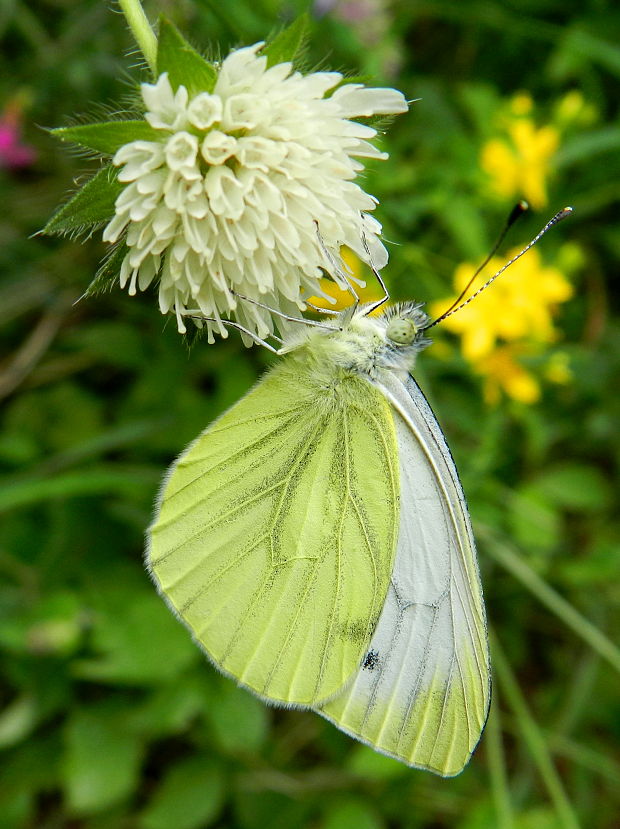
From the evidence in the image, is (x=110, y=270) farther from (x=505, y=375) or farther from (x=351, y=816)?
(x=351, y=816)

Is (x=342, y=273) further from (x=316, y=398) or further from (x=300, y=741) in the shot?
(x=300, y=741)

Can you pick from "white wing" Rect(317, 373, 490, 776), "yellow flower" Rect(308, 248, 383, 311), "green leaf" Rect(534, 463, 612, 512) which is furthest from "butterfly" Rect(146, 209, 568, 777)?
"green leaf" Rect(534, 463, 612, 512)

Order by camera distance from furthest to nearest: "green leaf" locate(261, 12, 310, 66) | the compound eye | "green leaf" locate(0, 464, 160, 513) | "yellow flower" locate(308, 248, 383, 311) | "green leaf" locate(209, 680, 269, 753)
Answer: "green leaf" locate(209, 680, 269, 753)
"green leaf" locate(0, 464, 160, 513)
"yellow flower" locate(308, 248, 383, 311)
the compound eye
"green leaf" locate(261, 12, 310, 66)

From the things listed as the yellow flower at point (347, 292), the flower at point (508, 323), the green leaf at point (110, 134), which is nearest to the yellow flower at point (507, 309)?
the flower at point (508, 323)

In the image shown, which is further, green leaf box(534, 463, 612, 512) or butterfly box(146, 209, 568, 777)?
green leaf box(534, 463, 612, 512)

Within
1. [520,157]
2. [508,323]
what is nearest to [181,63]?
[508,323]

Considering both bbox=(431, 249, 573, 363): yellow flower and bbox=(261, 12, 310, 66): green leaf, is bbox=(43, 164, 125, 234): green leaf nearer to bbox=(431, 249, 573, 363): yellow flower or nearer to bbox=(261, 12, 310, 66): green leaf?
bbox=(261, 12, 310, 66): green leaf
